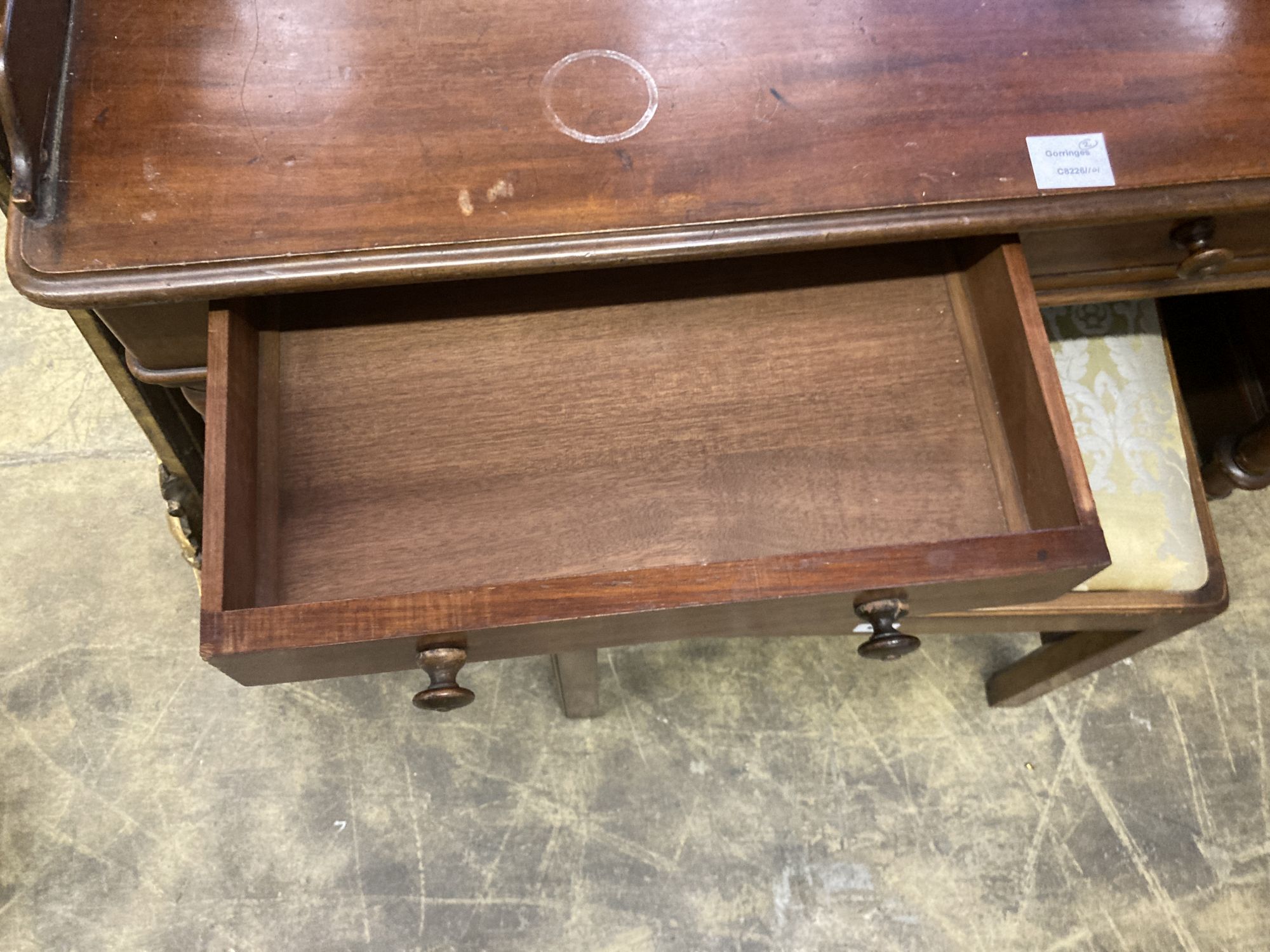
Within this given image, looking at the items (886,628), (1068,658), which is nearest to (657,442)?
(886,628)

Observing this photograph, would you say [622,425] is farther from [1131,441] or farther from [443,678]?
[1131,441]

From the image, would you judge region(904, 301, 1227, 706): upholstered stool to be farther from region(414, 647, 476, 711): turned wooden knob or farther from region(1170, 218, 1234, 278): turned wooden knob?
region(414, 647, 476, 711): turned wooden knob

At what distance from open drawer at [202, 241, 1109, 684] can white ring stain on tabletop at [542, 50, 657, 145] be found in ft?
0.60

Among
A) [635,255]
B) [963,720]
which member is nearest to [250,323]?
[635,255]

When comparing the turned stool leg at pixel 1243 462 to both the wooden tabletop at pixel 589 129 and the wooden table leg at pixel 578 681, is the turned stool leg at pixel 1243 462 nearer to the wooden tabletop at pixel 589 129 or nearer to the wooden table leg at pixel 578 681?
the wooden tabletop at pixel 589 129

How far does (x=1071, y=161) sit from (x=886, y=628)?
388 millimetres

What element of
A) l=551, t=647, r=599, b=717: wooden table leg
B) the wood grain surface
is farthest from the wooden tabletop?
l=551, t=647, r=599, b=717: wooden table leg

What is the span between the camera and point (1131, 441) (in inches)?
39.9

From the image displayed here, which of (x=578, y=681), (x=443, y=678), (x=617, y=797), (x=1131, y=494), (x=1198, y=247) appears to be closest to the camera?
(x=443, y=678)

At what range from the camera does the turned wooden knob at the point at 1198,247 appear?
2.64 ft

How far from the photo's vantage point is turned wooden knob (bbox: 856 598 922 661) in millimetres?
698

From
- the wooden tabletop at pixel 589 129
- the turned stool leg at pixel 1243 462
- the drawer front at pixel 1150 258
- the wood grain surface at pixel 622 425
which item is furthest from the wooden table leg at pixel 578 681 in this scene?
the turned stool leg at pixel 1243 462

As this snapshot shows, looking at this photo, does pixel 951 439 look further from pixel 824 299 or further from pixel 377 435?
pixel 377 435

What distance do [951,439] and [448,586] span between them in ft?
1.50
